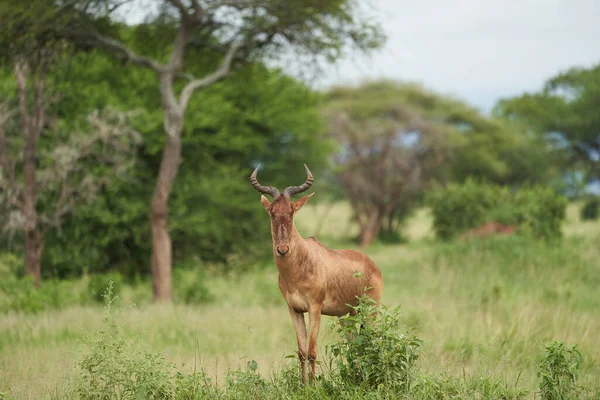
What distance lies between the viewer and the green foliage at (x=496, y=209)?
19016 mm

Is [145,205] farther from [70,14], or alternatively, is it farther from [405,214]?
[405,214]

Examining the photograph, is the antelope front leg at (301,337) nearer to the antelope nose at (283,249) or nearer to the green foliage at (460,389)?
the antelope nose at (283,249)

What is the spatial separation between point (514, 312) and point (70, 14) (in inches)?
368

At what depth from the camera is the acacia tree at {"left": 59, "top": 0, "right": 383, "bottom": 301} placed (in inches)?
481

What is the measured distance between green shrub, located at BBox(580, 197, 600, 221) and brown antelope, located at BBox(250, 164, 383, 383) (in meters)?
39.6

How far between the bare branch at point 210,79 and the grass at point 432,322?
3941 mm

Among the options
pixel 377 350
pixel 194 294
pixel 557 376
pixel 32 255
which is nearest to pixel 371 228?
pixel 194 294

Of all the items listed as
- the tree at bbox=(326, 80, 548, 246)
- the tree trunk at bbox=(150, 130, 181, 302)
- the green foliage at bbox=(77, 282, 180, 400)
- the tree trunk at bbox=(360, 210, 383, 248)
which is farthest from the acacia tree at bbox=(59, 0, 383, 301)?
the tree trunk at bbox=(360, 210, 383, 248)

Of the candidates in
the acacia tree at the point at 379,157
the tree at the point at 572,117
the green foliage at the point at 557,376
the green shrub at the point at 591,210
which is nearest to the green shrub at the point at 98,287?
the green foliage at the point at 557,376

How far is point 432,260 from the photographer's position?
17.2 m

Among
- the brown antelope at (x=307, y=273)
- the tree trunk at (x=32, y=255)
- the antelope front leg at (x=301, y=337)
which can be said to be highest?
the brown antelope at (x=307, y=273)

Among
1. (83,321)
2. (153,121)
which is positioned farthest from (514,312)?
(153,121)

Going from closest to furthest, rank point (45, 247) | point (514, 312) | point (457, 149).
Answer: point (514, 312)
point (45, 247)
point (457, 149)

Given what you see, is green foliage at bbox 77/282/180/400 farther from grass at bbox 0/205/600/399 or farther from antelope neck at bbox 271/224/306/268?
antelope neck at bbox 271/224/306/268
